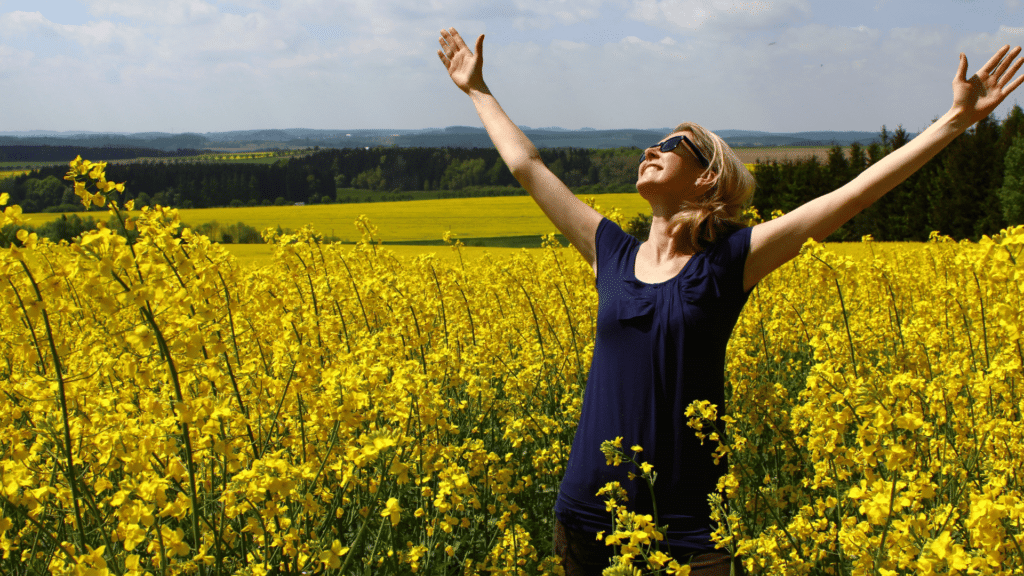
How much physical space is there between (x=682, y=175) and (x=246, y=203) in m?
44.1

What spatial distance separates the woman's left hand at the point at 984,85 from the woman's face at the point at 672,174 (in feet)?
2.65

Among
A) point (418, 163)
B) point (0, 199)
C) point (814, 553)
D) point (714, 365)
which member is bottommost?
point (814, 553)

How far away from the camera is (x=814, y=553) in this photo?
229 cm

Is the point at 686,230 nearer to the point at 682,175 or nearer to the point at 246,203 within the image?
A: the point at 682,175

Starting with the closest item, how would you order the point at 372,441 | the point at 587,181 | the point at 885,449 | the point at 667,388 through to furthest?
the point at 885,449 < the point at 372,441 < the point at 667,388 < the point at 587,181

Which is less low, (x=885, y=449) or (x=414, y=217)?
(x=414, y=217)

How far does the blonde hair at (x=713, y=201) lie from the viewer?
2.26 m

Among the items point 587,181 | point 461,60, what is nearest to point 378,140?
point 587,181

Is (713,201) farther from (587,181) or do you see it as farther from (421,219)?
(587,181)

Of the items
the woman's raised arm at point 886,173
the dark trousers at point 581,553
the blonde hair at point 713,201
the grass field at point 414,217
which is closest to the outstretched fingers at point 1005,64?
the woman's raised arm at point 886,173

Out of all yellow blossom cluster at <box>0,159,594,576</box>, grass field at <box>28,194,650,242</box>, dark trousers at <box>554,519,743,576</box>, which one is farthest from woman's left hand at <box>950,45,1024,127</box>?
grass field at <box>28,194,650,242</box>

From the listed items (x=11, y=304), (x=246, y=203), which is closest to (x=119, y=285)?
(x=11, y=304)

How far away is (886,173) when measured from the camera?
2.06m

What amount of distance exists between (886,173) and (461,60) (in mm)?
1748
